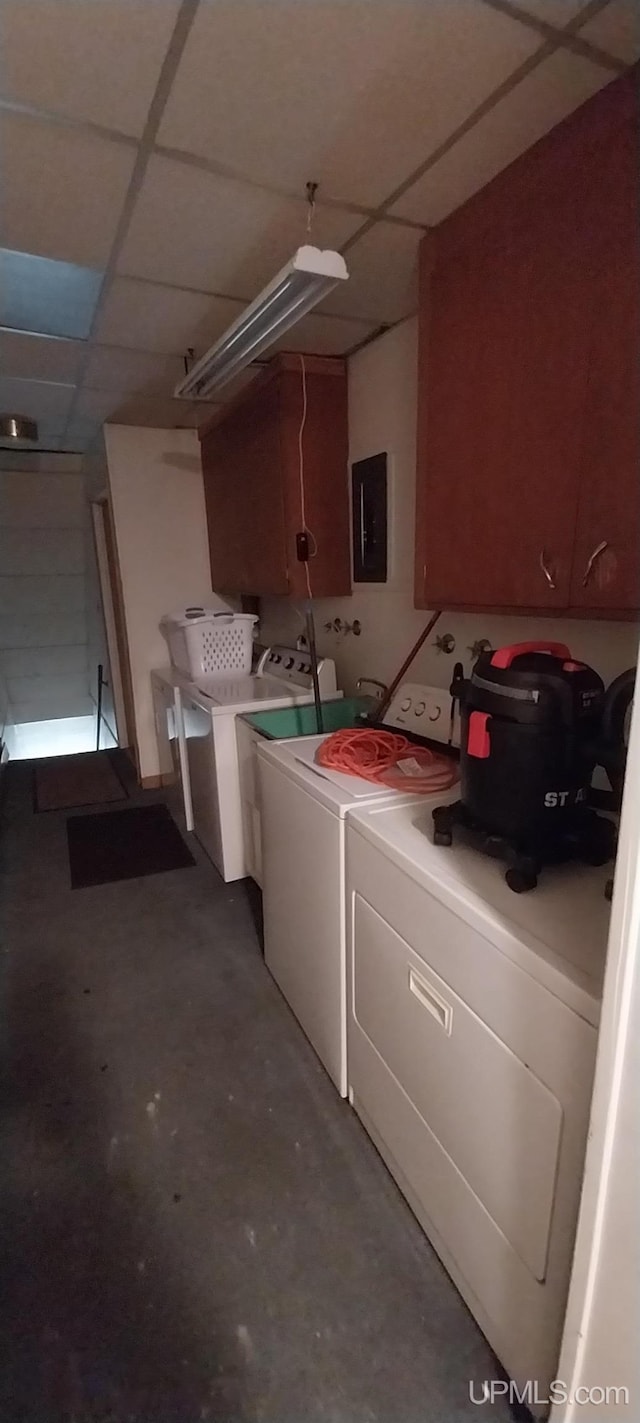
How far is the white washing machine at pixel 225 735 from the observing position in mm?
2596

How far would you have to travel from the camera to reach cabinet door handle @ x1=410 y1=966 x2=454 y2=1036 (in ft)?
3.70

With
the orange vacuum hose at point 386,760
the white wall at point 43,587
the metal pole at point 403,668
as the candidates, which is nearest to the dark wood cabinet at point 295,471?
the metal pole at point 403,668

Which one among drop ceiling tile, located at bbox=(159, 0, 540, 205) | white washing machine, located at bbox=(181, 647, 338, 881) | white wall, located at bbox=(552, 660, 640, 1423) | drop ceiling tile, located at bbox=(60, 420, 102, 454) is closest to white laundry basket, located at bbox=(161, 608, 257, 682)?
white washing machine, located at bbox=(181, 647, 338, 881)

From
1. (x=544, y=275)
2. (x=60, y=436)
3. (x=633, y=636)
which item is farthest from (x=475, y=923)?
(x=60, y=436)

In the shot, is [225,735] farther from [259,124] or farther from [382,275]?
[259,124]

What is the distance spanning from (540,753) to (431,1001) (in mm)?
544

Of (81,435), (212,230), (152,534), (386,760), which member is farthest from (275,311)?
(81,435)

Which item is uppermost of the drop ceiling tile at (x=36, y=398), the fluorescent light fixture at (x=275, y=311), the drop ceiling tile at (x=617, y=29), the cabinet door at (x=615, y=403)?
the drop ceiling tile at (x=617, y=29)

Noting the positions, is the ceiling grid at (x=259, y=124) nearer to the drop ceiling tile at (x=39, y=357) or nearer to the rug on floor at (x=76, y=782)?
the drop ceiling tile at (x=39, y=357)

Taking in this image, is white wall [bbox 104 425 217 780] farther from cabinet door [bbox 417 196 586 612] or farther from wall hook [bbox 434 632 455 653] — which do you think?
cabinet door [bbox 417 196 586 612]

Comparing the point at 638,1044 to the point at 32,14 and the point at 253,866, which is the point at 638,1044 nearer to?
the point at 32,14

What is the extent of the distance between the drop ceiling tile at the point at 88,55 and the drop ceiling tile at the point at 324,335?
1021 mm

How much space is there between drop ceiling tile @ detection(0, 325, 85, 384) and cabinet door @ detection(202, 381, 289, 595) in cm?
74

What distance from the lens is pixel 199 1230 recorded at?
1353mm
